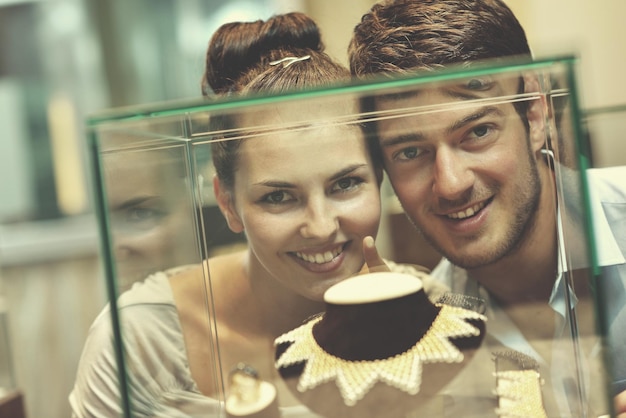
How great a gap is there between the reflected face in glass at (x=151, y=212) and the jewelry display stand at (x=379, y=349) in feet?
0.41

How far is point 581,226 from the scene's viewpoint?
45cm

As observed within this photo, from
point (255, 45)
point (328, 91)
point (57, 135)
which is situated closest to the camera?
point (328, 91)

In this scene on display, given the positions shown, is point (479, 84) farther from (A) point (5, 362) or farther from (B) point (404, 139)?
(A) point (5, 362)

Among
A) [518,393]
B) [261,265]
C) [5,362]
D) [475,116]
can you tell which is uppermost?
[475,116]

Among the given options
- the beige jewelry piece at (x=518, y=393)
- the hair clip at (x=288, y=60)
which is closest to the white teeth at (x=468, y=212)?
the beige jewelry piece at (x=518, y=393)

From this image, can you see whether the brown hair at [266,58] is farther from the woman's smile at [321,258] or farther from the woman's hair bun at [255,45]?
the woman's smile at [321,258]

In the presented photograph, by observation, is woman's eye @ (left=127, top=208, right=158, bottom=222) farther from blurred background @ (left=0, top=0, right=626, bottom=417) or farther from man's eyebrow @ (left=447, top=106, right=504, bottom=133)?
blurred background @ (left=0, top=0, right=626, bottom=417)

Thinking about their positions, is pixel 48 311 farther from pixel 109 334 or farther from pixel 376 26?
pixel 376 26

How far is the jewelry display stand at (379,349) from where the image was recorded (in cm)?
49

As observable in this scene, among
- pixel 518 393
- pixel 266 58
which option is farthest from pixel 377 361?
pixel 266 58

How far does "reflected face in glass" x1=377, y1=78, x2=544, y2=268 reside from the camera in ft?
1.60

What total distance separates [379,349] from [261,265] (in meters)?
A: 0.11

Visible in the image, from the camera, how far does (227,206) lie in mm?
520

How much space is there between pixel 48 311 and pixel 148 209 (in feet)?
3.43
